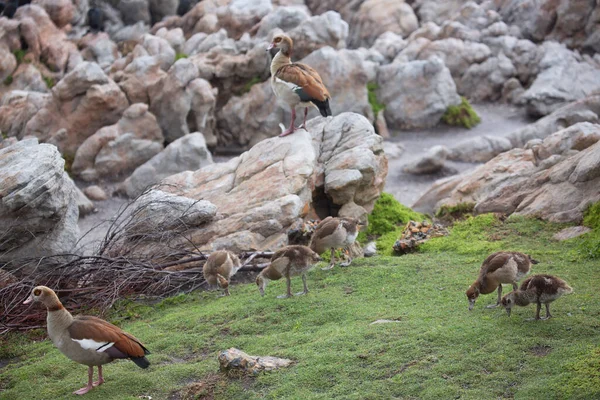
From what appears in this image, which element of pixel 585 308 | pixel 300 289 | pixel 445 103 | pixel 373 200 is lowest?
pixel 445 103

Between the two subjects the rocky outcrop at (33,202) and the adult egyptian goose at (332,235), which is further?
the rocky outcrop at (33,202)

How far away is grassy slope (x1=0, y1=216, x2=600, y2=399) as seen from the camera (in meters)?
7.66

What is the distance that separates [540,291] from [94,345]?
5.53m

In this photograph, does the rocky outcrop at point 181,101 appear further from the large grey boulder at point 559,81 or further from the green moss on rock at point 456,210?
the large grey boulder at point 559,81

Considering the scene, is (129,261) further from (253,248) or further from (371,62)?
(371,62)

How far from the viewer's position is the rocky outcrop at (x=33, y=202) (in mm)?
12758

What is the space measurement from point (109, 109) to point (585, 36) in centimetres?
2438

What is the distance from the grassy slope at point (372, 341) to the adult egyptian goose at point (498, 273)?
11.2 inches

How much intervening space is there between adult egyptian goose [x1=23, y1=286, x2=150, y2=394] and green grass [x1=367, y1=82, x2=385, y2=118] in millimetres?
23074

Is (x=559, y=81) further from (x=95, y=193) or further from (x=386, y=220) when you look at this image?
(x=95, y=193)

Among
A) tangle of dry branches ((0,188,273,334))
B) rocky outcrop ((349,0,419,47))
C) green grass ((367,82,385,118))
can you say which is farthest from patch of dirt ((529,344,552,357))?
rocky outcrop ((349,0,419,47))

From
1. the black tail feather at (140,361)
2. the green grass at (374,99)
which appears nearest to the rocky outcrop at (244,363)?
the black tail feather at (140,361)

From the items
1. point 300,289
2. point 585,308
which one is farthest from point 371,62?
point 585,308

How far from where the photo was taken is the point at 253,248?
13.9 meters
